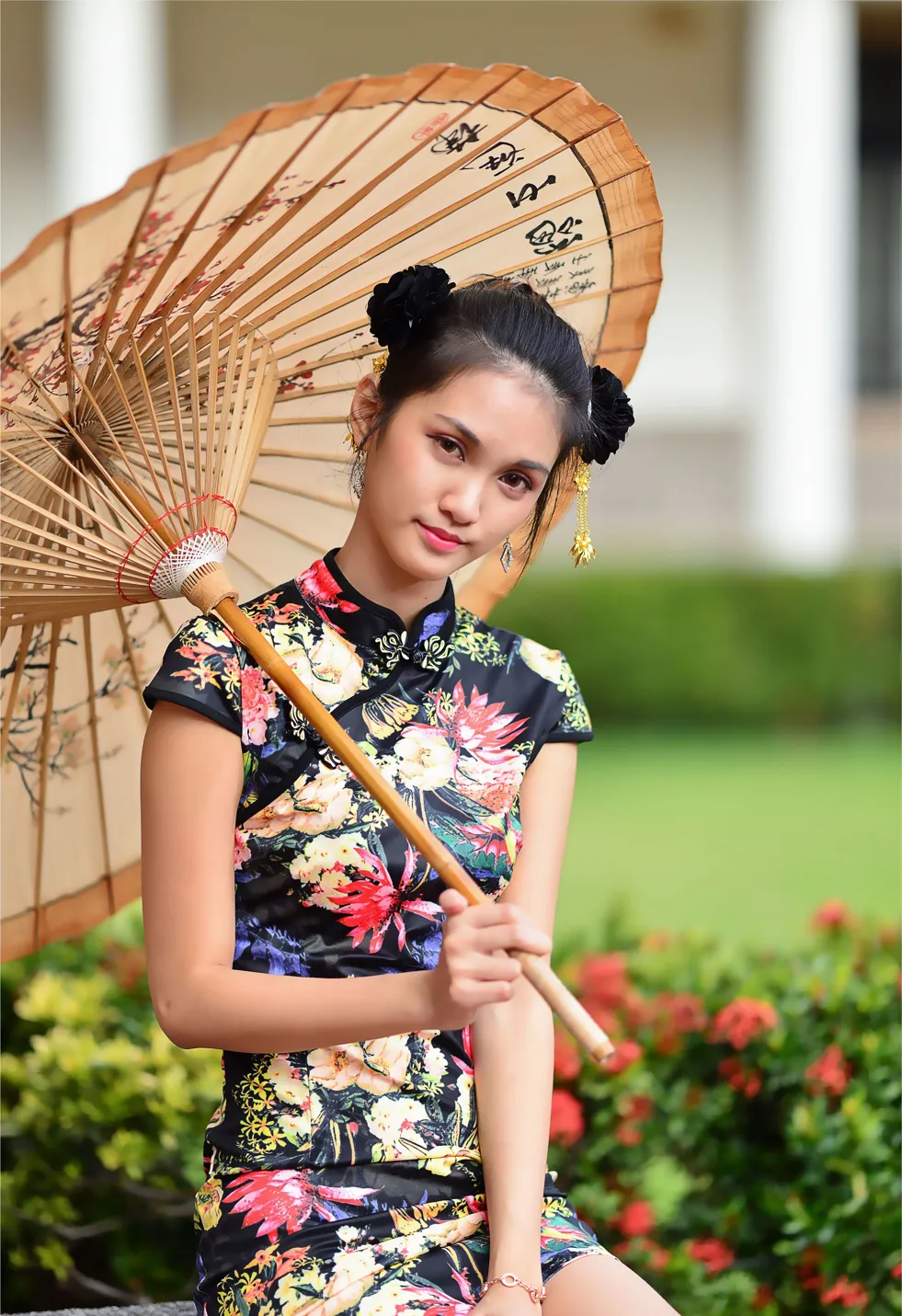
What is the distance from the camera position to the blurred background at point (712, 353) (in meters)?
9.59

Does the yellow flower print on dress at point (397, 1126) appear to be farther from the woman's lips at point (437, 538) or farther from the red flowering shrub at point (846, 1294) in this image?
the red flowering shrub at point (846, 1294)

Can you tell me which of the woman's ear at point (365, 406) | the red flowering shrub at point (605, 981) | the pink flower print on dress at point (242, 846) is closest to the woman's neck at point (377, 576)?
the woman's ear at point (365, 406)

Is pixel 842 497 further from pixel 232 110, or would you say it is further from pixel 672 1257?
pixel 672 1257

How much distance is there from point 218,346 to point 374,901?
0.75 m

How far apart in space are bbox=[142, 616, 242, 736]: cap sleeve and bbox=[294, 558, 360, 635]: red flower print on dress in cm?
16

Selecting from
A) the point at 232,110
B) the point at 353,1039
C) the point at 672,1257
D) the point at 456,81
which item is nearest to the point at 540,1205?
the point at 353,1039

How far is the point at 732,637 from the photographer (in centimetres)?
1088

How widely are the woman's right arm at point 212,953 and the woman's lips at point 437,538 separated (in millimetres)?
330

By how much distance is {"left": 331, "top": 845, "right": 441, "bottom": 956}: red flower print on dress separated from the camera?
6.01 ft

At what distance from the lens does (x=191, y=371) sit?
6.35ft

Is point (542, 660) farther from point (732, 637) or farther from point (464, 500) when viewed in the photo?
point (732, 637)

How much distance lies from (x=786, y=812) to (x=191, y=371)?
683 cm

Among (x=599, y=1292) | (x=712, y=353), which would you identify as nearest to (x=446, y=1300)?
(x=599, y=1292)

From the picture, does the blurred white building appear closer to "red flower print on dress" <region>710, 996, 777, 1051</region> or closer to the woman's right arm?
"red flower print on dress" <region>710, 996, 777, 1051</region>
